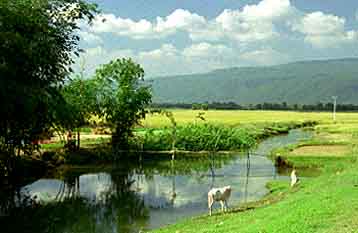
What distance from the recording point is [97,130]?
172 ft

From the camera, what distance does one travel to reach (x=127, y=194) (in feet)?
108

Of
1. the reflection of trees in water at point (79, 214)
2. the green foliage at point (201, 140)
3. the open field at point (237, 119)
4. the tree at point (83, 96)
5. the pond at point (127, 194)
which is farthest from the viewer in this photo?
the open field at point (237, 119)

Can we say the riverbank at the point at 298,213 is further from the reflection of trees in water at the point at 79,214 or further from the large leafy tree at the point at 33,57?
the large leafy tree at the point at 33,57

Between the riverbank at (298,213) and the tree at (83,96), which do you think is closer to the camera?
the riverbank at (298,213)

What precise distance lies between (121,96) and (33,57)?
2338 centimetres

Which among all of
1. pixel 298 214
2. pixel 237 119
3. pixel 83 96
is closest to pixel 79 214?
pixel 298 214

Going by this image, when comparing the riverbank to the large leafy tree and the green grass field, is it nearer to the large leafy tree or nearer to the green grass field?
the green grass field

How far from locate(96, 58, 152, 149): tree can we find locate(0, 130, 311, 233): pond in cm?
422

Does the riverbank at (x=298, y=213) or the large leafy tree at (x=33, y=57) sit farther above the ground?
the large leafy tree at (x=33, y=57)

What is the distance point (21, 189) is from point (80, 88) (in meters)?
16.6

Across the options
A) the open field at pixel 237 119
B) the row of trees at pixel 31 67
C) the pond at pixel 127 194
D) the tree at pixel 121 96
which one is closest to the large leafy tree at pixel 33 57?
the row of trees at pixel 31 67

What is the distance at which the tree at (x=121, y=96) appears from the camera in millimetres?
49906

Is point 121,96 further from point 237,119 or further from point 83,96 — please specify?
point 237,119

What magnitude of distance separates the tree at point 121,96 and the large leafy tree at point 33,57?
50.0 feet
